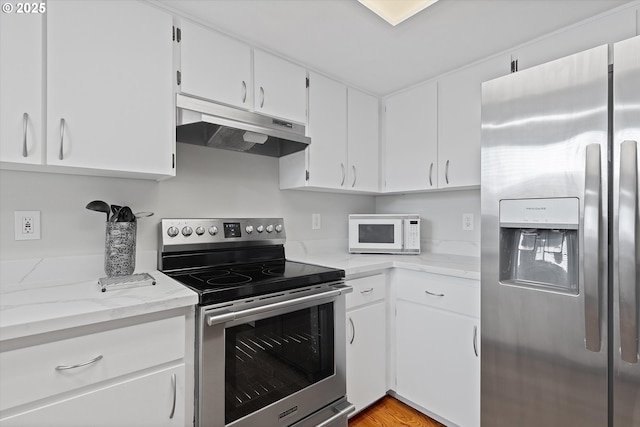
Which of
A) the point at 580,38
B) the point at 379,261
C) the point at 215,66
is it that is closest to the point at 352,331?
the point at 379,261

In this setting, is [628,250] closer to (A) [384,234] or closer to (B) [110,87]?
(A) [384,234]

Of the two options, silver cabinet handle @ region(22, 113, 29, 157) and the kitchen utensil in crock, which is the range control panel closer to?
the kitchen utensil in crock

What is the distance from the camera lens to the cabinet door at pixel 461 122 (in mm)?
1925

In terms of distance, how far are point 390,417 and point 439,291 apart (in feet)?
2.74

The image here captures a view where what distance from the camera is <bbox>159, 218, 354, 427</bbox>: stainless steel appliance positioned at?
3.99ft

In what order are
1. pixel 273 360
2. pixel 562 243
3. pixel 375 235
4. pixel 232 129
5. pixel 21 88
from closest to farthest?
pixel 21 88
pixel 562 243
pixel 273 360
pixel 232 129
pixel 375 235

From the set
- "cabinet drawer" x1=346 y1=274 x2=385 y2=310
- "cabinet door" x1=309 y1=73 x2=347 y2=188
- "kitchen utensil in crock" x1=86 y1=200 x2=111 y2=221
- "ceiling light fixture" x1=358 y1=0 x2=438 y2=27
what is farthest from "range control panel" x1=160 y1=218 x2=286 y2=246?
"ceiling light fixture" x1=358 y1=0 x2=438 y2=27

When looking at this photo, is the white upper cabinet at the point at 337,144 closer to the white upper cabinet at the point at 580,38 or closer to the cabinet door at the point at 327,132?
the cabinet door at the point at 327,132

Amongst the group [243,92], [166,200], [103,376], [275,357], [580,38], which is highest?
[580,38]

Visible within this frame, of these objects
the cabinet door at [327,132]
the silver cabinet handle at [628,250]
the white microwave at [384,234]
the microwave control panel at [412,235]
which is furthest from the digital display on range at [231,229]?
the silver cabinet handle at [628,250]

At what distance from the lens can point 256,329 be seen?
135cm

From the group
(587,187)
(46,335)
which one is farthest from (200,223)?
(587,187)

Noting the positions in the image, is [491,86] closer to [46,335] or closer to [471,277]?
[471,277]

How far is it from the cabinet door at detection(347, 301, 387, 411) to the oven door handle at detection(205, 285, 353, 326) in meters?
0.29
